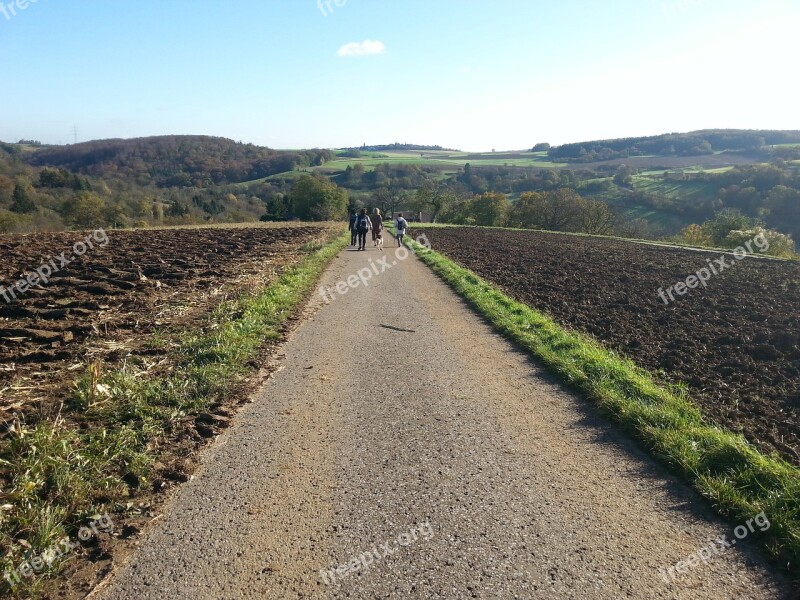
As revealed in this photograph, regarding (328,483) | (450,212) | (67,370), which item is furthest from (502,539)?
(450,212)

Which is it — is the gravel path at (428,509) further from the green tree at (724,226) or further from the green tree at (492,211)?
the green tree at (492,211)

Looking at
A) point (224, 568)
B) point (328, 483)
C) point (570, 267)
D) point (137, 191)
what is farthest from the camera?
point (137, 191)

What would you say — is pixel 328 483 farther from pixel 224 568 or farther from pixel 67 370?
pixel 67 370

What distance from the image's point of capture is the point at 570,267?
715 inches

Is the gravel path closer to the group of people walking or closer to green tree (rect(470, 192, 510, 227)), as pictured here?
the group of people walking

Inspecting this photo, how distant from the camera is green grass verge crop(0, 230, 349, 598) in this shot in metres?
3.02

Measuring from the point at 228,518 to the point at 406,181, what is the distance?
101 m

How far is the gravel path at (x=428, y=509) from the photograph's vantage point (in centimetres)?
274

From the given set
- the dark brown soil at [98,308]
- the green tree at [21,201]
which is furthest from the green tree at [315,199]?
the dark brown soil at [98,308]

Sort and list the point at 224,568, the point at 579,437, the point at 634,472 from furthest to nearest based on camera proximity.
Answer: the point at 579,437, the point at 634,472, the point at 224,568

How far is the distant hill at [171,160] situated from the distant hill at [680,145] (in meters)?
78.8

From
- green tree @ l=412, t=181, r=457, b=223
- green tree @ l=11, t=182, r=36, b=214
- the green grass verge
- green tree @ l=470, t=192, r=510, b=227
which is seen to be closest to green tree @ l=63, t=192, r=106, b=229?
green tree @ l=11, t=182, r=36, b=214

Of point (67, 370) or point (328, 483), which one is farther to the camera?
point (67, 370)

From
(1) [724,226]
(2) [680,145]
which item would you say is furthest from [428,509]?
(2) [680,145]
